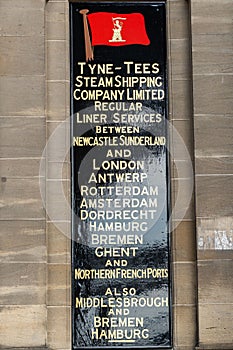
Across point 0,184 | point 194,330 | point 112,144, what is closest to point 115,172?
point 112,144

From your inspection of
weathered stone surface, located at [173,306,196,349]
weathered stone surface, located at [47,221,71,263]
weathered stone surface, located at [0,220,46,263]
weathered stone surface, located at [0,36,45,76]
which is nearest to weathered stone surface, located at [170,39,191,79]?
weathered stone surface, located at [0,36,45,76]

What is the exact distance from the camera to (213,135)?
585 inches

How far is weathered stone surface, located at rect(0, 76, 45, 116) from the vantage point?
1491 centimetres

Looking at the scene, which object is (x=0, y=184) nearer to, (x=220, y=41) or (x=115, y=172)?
(x=115, y=172)

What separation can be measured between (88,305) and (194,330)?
1722 millimetres

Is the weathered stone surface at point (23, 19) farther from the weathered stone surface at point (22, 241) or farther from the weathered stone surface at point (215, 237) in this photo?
the weathered stone surface at point (215, 237)

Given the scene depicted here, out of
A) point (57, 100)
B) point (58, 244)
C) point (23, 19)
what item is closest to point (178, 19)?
point (57, 100)

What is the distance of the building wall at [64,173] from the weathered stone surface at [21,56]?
0.02 metres

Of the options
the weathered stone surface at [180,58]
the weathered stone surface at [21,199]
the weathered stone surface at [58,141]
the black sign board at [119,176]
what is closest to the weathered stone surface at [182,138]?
the black sign board at [119,176]

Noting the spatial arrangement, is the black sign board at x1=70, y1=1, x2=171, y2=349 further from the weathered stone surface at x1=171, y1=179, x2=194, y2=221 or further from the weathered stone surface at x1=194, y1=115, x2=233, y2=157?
the weathered stone surface at x1=194, y1=115, x2=233, y2=157

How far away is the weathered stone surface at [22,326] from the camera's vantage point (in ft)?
47.0

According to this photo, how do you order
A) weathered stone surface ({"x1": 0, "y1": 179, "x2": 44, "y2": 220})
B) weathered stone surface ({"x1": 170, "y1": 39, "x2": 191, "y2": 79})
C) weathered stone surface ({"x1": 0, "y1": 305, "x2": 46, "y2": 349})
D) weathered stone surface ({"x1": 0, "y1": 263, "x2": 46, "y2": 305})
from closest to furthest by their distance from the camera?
weathered stone surface ({"x1": 0, "y1": 305, "x2": 46, "y2": 349}) < weathered stone surface ({"x1": 0, "y1": 263, "x2": 46, "y2": 305}) < weathered stone surface ({"x1": 0, "y1": 179, "x2": 44, "y2": 220}) < weathered stone surface ({"x1": 170, "y1": 39, "x2": 191, "y2": 79})

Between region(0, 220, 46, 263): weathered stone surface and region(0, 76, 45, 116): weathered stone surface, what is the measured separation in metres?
1.79

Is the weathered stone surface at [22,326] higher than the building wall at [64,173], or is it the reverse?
the building wall at [64,173]
